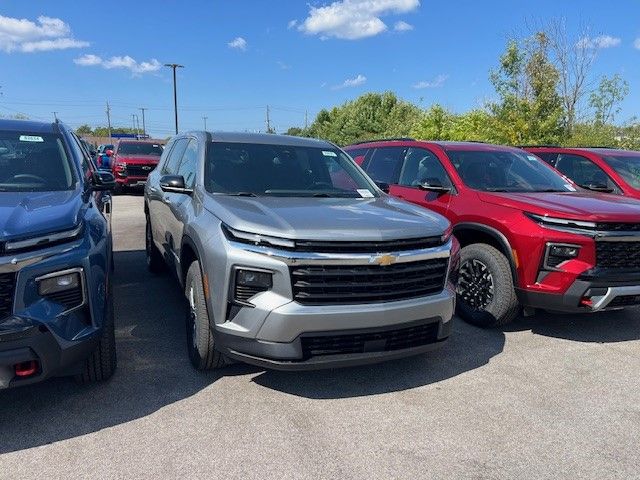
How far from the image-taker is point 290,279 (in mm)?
2930

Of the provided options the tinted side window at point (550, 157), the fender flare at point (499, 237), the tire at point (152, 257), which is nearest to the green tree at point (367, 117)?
the tinted side window at point (550, 157)

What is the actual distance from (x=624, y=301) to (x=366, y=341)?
98.1 inches

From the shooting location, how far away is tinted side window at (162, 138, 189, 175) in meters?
5.17

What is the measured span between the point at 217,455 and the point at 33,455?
971 mm

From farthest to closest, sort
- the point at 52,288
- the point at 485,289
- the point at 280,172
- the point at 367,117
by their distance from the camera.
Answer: the point at 367,117 → the point at 485,289 → the point at 280,172 → the point at 52,288

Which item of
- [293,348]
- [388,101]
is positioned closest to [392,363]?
[293,348]

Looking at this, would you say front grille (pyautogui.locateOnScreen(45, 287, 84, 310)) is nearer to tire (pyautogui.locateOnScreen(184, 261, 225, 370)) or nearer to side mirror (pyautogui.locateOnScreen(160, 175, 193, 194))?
tire (pyautogui.locateOnScreen(184, 261, 225, 370))

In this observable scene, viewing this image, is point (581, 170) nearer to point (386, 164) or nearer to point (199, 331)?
point (386, 164)

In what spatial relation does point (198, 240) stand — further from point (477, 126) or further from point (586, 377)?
point (477, 126)

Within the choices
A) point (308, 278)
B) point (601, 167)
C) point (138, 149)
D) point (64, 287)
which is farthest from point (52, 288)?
point (138, 149)

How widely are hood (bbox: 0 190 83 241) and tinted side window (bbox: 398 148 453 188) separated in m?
3.48

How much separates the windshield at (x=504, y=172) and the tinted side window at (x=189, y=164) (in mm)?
2833

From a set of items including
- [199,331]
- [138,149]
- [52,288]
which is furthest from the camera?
[138,149]

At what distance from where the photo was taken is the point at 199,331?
11.2 ft
